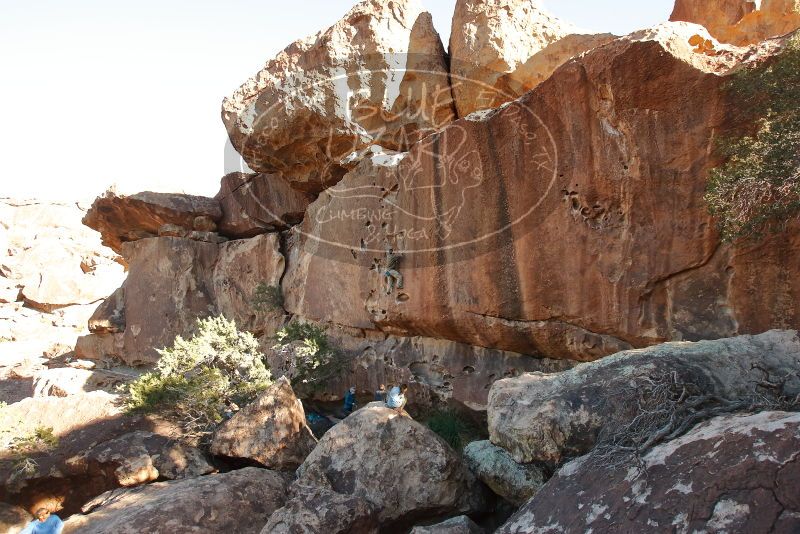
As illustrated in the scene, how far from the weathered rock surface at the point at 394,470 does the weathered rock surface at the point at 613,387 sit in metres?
1.34

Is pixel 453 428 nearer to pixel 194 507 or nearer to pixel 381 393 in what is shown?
pixel 381 393

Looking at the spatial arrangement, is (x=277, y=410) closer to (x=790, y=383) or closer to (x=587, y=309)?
(x=587, y=309)

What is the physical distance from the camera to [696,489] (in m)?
3.51

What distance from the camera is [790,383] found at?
4805mm

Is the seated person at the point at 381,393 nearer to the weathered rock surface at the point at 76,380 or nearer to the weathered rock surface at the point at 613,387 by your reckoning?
the weathered rock surface at the point at 613,387

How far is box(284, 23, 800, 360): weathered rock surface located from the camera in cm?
698

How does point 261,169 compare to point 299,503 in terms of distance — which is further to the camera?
point 261,169

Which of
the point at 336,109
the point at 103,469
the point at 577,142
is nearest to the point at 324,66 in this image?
the point at 336,109

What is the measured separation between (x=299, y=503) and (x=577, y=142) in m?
6.32

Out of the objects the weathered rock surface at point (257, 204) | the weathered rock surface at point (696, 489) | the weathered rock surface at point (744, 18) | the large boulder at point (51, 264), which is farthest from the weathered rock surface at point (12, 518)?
the large boulder at point (51, 264)

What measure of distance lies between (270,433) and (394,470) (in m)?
2.51

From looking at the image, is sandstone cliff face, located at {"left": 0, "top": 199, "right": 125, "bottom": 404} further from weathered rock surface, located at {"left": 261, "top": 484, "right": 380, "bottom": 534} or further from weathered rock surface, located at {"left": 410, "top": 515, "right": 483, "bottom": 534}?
weathered rock surface, located at {"left": 410, "top": 515, "right": 483, "bottom": 534}

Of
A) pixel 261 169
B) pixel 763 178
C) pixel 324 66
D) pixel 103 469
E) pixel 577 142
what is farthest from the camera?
pixel 261 169

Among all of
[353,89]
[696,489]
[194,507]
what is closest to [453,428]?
[194,507]
